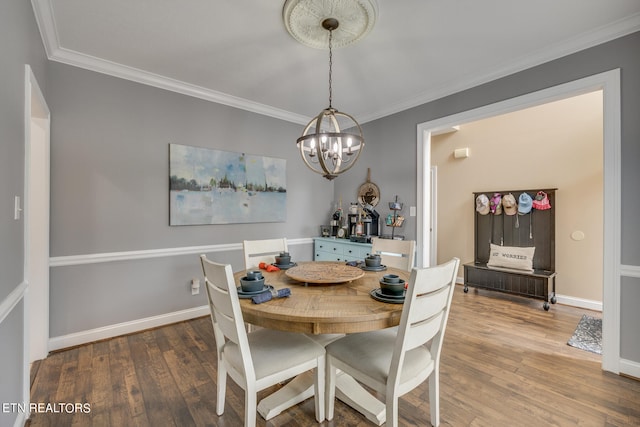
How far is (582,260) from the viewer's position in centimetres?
361

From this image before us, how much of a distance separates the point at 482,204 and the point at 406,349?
12.3ft

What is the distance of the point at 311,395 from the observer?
1836 mm

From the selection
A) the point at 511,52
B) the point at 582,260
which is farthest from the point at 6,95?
the point at 582,260

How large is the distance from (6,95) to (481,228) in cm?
510

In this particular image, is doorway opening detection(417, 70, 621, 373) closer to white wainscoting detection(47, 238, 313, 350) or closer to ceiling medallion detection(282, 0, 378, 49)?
ceiling medallion detection(282, 0, 378, 49)

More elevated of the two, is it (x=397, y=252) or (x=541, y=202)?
(x=541, y=202)

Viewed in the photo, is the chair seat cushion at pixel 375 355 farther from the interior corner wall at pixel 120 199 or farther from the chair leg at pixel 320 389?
the interior corner wall at pixel 120 199

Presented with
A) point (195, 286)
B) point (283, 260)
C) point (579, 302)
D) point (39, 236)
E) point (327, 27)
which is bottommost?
point (579, 302)

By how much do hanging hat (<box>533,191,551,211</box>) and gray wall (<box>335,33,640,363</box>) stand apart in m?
1.82

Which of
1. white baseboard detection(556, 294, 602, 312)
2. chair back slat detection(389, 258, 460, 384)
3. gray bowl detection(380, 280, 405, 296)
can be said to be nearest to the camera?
chair back slat detection(389, 258, 460, 384)

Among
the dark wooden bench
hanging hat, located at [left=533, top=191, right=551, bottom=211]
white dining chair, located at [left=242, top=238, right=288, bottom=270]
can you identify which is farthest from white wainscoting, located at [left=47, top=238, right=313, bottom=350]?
hanging hat, located at [left=533, top=191, right=551, bottom=211]

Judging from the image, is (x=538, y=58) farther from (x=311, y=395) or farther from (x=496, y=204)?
(x=311, y=395)

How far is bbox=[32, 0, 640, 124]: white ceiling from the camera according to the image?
1.95 m

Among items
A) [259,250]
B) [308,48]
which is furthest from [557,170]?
[259,250]
